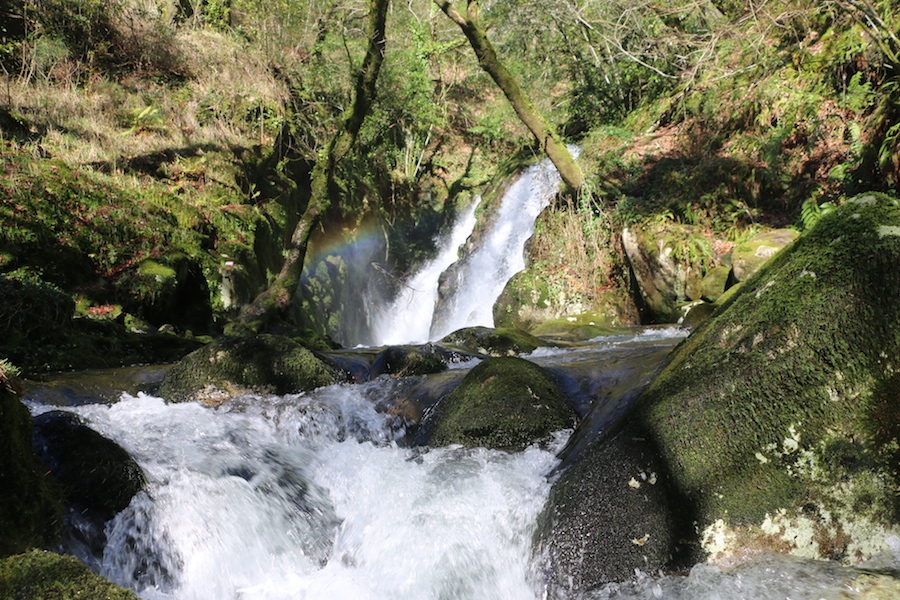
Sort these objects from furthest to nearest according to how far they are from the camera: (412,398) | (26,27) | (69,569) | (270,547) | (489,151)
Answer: (489,151)
(26,27)
(412,398)
(270,547)
(69,569)

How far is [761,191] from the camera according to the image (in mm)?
10391

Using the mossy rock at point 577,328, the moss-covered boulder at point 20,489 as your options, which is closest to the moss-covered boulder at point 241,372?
the moss-covered boulder at point 20,489

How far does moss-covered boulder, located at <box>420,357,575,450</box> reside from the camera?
13.4 ft

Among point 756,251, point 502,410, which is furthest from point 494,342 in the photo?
point 756,251

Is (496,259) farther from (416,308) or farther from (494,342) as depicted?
(494,342)

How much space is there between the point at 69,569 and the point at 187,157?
1104 cm

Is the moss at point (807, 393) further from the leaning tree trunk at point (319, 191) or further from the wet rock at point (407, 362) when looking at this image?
the leaning tree trunk at point (319, 191)

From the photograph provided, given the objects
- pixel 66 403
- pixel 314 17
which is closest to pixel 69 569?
pixel 66 403

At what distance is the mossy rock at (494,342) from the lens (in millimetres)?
7914

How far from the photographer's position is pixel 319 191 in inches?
412

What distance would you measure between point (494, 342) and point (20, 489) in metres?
6.41

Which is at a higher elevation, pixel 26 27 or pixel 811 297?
pixel 26 27

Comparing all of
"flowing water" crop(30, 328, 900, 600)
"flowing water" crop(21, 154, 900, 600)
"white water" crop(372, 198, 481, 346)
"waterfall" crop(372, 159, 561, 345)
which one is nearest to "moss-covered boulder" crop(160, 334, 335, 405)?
"flowing water" crop(21, 154, 900, 600)

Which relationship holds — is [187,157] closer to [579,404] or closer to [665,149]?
[579,404]
